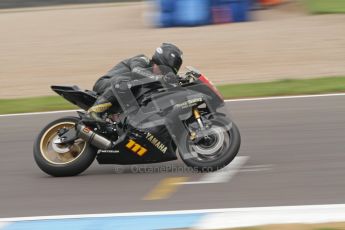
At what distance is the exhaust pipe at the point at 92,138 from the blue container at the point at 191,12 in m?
13.6

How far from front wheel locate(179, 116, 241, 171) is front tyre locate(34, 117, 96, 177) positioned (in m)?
1.08

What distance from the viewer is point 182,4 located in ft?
70.4

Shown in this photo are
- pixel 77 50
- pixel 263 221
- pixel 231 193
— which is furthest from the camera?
pixel 77 50

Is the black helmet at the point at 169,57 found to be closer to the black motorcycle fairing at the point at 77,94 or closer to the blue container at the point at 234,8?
the black motorcycle fairing at the point at 77,94

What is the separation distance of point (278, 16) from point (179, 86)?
623 inches

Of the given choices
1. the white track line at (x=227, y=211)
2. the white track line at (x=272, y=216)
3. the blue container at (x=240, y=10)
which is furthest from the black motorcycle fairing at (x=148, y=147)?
the blue container at (x=240, y=10)

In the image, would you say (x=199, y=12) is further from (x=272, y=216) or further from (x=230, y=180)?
(x=272, y=216)

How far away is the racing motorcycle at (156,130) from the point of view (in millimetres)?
7953

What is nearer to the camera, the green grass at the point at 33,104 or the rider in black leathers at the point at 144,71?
the rider in black leathers at the point at 144,71

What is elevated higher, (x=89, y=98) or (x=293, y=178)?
(x=89, y=98)

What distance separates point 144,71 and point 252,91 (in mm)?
5732

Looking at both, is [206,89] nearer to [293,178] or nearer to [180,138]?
[180,138]

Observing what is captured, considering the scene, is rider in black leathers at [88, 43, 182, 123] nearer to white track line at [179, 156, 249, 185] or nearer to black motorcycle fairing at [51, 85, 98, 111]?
black motorcycle fairing at [51, 85, 98, 111]

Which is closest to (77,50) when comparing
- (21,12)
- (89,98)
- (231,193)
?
(21,12)
